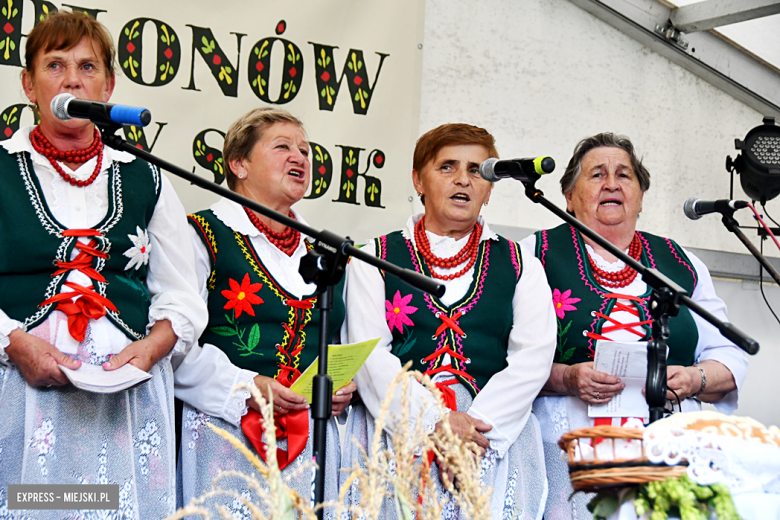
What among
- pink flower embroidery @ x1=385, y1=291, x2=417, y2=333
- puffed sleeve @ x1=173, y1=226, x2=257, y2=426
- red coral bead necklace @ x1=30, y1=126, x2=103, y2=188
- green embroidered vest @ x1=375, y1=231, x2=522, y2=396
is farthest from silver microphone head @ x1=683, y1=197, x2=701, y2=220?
red coral bead necklace @ x1=30, y1=126, x2=103, y2=188

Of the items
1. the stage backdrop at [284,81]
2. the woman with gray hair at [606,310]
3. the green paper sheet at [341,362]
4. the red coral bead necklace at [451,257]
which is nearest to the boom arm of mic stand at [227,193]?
the green paper sheet at [341,362]

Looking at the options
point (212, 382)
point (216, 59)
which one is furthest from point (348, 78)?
point (212, 382)

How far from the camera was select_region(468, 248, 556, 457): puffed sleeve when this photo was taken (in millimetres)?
2223

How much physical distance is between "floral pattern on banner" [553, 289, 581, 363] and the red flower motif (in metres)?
0.95

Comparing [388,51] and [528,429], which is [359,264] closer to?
[528,429]

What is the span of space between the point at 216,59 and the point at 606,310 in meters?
1.64

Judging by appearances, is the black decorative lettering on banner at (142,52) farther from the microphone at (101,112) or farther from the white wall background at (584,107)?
the microphone at (101,112)

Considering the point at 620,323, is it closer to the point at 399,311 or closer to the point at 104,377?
the point at 399,311

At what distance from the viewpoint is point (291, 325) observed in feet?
7.34

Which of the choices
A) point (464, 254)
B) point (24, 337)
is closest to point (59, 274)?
point (24, 337)

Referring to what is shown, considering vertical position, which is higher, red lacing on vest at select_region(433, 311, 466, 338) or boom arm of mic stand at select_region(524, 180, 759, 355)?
boom arm of mic stand at select_region(524, 180, 759, 355)

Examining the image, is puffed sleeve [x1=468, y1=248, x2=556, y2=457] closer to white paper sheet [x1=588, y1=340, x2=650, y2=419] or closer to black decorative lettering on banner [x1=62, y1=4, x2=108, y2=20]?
white paper sheet [x1=588, y1=340, x2=650, y2=419]

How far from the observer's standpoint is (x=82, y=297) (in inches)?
72.7

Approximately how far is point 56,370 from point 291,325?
684mm
